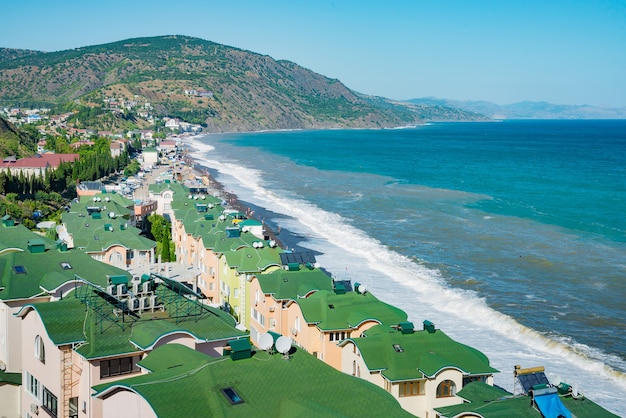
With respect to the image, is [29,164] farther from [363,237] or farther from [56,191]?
[363,237]

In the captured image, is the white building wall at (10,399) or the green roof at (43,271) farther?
the green roof at (43,271)

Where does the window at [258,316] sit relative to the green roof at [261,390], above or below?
below

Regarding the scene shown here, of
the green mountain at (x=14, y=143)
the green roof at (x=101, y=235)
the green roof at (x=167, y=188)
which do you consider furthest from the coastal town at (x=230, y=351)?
the green mountain at (x=14, y=143)

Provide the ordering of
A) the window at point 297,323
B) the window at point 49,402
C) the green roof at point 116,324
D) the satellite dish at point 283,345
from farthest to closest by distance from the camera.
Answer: the window at point 297,323 → the window at point 49,402 → the green roof at point 116,324 → the satellite dish at point 283,345

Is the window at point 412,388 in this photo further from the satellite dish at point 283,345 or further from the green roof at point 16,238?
the green roof at point 16,238

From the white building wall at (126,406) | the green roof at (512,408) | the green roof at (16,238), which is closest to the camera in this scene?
the white building wall at (126,406)

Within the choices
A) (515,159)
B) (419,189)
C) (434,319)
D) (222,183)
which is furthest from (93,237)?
(515,159)

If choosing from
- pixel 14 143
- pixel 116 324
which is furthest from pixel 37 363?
pixel 14 143
